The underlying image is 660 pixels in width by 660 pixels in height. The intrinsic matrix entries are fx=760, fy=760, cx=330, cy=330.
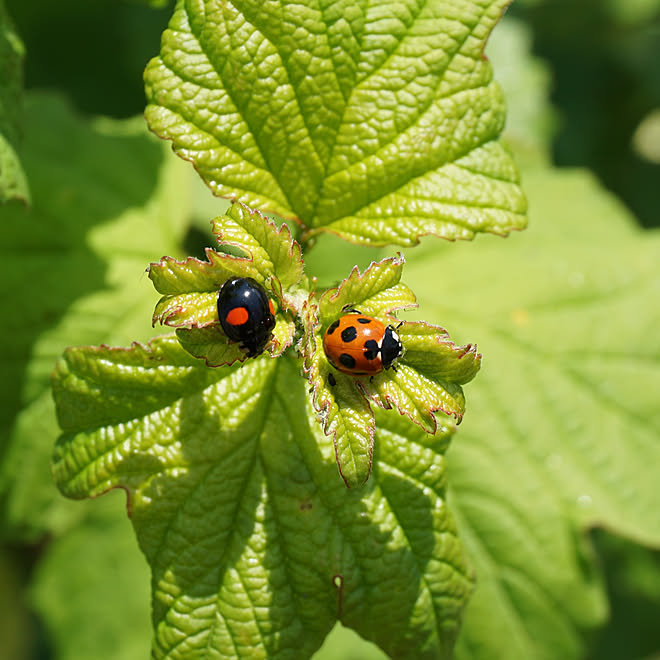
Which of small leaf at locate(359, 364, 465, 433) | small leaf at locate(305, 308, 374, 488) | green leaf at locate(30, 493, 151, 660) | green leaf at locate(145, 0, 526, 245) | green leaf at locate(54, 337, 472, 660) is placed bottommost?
green leaf at locate(30, 493, 151, 660)

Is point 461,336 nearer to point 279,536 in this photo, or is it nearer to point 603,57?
point 279,536

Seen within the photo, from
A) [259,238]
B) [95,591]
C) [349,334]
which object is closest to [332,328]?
[349,334]

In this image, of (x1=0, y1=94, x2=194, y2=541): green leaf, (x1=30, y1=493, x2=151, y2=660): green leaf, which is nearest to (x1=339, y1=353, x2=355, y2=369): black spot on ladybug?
(x1=0, y1=94, x2=194, y2=541): green leaf

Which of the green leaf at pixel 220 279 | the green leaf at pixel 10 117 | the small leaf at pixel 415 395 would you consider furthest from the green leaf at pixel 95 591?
the small leaf at pixel 415 395

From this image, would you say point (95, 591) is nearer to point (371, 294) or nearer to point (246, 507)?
point (246, 507)

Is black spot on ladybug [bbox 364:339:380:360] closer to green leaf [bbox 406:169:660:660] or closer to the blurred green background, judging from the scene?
green leaf [bbox 406:169:660:660]

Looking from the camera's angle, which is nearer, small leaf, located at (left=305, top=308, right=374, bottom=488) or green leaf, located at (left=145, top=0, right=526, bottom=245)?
small leaf, located at (left=305, top=308, right=374, bottom=488)
